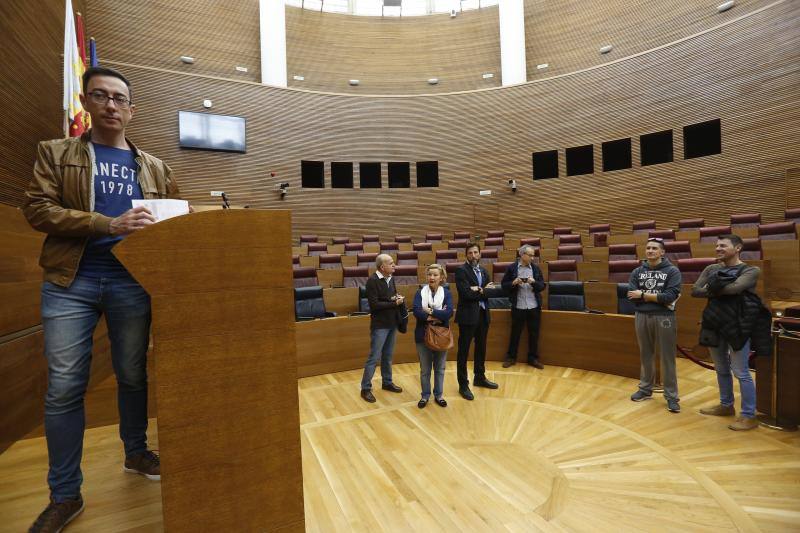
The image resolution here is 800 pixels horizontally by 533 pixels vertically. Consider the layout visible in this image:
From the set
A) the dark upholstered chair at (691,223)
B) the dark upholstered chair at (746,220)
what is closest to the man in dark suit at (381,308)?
the dark upholstered chair at (746,220)

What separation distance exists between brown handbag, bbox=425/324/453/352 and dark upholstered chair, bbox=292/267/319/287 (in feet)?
4.57

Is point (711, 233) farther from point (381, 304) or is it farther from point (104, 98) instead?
point (104, 98)

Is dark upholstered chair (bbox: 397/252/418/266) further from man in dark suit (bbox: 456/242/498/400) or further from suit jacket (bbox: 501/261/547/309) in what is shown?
man in dark suit (bbox: 456/242/498/400)

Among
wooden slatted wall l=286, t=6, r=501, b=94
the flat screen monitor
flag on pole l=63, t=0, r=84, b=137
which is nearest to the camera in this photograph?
flag on pole l=63, t=0, r=84, b=137

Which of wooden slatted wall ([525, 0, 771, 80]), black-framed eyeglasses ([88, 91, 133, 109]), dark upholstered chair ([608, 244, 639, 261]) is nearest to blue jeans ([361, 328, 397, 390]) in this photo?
black-framed eyeglasses ([88, 91, 133, 109])

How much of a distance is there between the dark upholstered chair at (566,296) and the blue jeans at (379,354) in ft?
4.15

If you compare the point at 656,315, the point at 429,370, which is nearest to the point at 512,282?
the point at 656,315

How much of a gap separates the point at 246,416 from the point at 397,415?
51.2 inches

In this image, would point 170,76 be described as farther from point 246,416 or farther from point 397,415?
point 246,416

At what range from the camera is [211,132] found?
561 cm

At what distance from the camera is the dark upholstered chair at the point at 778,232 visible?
10.8 feet

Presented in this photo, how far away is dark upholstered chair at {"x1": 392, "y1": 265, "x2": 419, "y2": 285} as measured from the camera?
327 centimetres

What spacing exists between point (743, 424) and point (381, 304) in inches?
65.5

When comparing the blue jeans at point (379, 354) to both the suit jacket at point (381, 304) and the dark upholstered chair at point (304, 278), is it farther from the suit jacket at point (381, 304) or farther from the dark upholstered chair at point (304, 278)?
the dark upholstered chair at point (304, 278)
